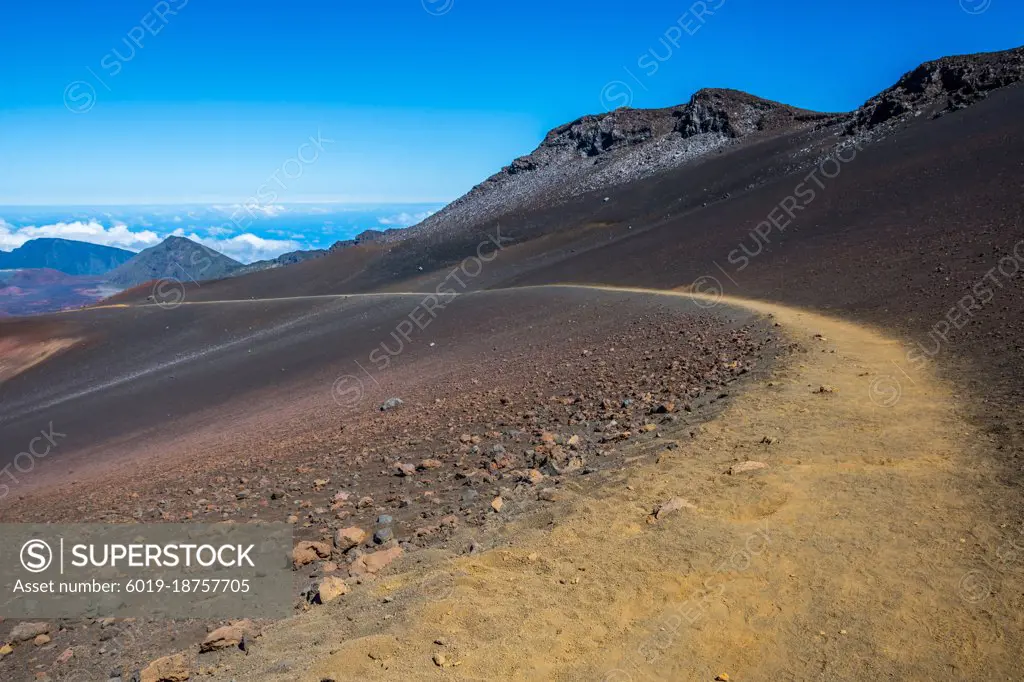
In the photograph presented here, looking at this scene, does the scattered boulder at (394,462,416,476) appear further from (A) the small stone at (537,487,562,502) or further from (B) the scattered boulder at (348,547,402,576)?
(B) the scattered boulder at (348,547,402,576)

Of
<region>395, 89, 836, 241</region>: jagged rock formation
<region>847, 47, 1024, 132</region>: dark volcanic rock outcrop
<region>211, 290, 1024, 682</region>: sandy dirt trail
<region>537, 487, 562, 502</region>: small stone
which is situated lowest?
<region>211, 290, 1024, 682</region>: sandy dirt trail

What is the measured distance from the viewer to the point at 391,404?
13859mm

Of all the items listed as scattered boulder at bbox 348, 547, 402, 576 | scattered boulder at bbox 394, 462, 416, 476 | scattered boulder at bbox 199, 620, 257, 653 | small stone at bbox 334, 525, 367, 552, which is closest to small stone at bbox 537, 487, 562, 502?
scattered boulder at bbox 348, 547, 402, 576

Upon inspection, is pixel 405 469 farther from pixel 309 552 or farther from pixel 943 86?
pixel 943 86

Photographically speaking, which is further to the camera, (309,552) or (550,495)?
(550,495)

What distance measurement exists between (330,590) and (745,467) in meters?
4.18

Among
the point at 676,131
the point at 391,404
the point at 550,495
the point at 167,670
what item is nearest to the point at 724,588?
the point at 550,495

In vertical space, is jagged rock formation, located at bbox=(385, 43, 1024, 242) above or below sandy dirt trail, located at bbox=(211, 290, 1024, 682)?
above

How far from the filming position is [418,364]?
62.4ft

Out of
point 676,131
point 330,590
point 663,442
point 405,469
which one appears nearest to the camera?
point 330,590

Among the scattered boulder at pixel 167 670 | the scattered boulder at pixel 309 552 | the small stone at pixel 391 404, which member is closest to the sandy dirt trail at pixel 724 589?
the scattered boulder at pixel 167 670

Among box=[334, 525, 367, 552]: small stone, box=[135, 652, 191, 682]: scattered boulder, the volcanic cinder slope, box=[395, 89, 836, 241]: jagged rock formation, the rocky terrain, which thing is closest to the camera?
the volcanic cinder slope

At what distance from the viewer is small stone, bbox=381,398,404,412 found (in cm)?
1369

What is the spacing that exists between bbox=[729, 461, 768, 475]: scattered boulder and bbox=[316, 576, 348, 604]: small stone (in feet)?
12.8
